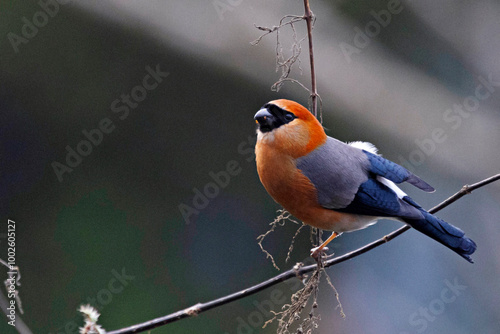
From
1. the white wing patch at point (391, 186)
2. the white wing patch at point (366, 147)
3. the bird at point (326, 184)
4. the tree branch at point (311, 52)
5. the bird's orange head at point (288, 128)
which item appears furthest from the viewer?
the white wing patch at point (366, 147)

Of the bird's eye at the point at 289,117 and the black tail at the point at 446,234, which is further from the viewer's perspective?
the black tail at the point at 446,234

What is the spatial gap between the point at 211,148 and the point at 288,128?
397cm

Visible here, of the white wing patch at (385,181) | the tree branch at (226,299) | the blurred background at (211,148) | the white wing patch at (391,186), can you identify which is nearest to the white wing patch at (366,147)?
the white wing patch at (385,181)

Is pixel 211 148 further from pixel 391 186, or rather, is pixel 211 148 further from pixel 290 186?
pixel 290 186

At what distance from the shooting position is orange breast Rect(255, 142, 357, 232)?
254cm

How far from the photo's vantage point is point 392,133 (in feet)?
15.7

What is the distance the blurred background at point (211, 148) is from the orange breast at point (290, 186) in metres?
2.17

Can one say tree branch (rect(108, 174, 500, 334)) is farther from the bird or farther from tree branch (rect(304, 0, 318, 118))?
tree branch (rect(304, 0, 318, 118))

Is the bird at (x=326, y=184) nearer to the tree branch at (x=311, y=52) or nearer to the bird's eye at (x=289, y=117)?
the bird's eye at (x=289, y=117)

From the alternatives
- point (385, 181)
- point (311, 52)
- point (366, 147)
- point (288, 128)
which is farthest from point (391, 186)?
point (311, 52)

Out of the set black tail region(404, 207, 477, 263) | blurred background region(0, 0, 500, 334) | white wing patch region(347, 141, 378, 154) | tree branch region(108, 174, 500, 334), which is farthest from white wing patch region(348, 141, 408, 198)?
blurred background region(0, 0, 500, 334)

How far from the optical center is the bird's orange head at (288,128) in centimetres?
235

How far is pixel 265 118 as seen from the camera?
7.80ft

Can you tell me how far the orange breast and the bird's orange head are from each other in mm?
41
